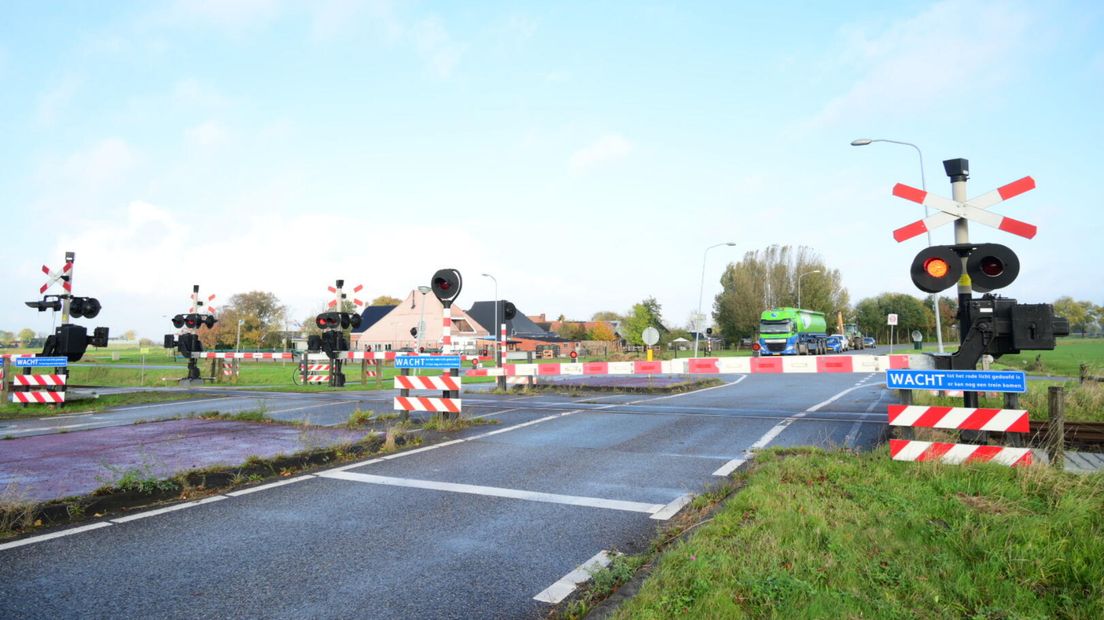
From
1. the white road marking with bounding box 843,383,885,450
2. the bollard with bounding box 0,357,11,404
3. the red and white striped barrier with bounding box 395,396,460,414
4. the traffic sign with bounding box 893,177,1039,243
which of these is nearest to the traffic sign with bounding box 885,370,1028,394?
the white road marking with bounding box 843,383,885,450

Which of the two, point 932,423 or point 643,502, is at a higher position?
point 932,423

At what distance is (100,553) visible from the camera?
423cm

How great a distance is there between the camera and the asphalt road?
3.45 metres

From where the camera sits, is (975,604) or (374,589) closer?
(975,604)

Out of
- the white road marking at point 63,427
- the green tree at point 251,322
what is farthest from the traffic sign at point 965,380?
the green tree at point 251,322

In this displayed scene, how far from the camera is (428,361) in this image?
34.4 feet

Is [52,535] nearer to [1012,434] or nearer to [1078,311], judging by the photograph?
[1012,434]

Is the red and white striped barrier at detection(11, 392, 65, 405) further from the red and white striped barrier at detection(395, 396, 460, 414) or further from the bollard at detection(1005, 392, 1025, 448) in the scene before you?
the bollard at detection(1005, 392, 1025, 448)

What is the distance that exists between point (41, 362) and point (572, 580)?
16.0m

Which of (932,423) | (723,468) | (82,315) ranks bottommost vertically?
(723,468)

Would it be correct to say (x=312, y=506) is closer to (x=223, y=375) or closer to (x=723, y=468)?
(x=723, y=468)

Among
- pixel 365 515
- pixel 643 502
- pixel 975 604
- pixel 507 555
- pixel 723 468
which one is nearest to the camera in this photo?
pixel 975 604

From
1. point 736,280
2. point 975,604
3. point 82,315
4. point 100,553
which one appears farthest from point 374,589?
point 736,280

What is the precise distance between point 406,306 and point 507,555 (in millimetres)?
81050
